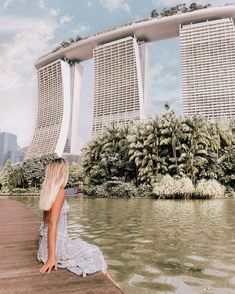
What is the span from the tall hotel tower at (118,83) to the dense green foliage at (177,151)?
7022cm

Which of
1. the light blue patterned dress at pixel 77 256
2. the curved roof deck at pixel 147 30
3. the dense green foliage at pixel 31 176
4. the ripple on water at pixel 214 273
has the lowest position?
the ripple on water at pixel 214 273

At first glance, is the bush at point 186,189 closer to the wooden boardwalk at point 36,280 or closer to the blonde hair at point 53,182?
the wooden boardwalk at point 36,280

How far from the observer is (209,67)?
10994cm

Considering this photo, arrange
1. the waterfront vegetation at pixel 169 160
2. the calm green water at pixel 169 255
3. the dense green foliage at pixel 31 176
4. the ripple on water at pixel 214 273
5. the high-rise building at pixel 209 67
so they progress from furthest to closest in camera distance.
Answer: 1. the high-rise building at pixel 209 67
2. the dense green foliage at pixel 31 176
3. the waterfront vegetation at pixel 169 160
4. the ripple on water at pixel 214 273
5. the calm green water at pixel 169 255

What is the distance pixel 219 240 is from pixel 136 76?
354 feet

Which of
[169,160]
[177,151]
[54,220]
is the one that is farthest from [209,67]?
[54,220]

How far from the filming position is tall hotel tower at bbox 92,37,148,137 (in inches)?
4503

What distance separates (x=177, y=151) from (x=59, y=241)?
33.2 metres

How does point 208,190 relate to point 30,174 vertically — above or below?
below

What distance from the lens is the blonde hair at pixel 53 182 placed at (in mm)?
4598

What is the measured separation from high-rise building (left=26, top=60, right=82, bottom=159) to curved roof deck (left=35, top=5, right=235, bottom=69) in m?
5.65

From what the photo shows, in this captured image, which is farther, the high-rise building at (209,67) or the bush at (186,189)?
the high-rise building at (209,67)

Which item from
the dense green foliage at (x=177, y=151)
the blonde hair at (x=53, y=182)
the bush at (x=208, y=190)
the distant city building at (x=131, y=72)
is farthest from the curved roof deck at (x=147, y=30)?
the blonde hair at (x=53, y=182)

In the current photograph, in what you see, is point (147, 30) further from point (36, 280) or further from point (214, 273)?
point (36, 280)
